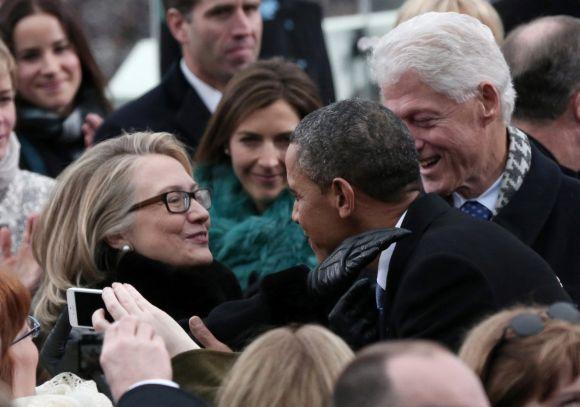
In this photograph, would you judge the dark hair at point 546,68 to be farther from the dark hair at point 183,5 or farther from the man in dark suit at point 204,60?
the dark hair at point 183,5

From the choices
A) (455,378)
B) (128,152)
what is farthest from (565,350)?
(128,152)

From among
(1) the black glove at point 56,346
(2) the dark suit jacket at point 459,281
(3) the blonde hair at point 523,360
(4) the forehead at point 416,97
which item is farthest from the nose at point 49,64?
(3) the blonde hair at point 523,360

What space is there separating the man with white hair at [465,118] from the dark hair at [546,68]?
18.4 inches

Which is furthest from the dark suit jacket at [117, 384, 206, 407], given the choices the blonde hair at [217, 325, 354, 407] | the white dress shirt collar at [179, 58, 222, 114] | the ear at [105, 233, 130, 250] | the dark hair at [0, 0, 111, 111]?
the dark hair at [0, 0, 111, 111]

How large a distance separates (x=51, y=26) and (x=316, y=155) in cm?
289

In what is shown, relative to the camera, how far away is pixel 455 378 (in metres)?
2.93

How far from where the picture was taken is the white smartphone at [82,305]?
4785 mm

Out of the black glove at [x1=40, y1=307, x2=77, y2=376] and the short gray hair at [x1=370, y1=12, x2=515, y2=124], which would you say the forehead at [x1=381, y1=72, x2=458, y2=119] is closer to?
the short gray hair at [x1=370, y1=12, x2=515, y2=124]

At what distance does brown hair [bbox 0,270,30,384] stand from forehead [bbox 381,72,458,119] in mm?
1537

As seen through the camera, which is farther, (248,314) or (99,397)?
(248,314)

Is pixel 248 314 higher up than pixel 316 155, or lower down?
lower down

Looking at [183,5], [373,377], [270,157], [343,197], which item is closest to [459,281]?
[343,197]

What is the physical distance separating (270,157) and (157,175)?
0.82 m

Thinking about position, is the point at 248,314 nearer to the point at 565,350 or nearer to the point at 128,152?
the point at 128,152
